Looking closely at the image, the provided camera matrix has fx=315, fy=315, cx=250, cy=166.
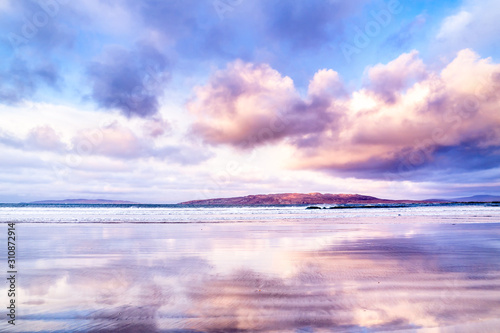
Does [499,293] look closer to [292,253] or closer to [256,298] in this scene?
[256,298]

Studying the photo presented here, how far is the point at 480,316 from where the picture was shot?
5.11m

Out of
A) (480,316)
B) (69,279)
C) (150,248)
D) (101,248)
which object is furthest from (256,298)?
(101,248)

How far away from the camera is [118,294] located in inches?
249

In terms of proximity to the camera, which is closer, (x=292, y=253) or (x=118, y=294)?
(x=118, y=294)

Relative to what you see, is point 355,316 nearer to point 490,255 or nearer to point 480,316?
point 480,316

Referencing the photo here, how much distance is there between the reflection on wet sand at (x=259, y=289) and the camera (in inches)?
194

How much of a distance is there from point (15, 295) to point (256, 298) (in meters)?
4.86

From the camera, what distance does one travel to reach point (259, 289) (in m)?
6.61

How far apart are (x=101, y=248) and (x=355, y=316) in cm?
1006

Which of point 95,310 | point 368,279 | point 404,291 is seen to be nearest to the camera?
point 95,310

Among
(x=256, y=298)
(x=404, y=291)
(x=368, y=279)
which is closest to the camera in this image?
(x=256, y=298)

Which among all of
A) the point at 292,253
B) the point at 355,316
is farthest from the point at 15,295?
the point at 292,253

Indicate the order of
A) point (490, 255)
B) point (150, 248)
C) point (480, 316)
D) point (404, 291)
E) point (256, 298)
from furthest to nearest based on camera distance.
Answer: point (150, 248)
point (490, 255)
point (404, 291)
point (256, 298)
point (480, 316)

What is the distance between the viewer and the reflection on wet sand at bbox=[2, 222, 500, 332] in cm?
492
